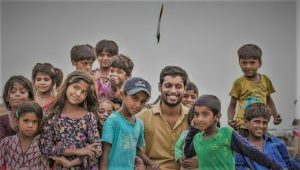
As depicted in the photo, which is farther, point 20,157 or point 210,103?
point 20,157

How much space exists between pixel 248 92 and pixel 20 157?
2.29 metres

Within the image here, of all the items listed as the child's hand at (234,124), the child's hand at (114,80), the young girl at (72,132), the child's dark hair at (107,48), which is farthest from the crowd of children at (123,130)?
the child's dark hair at (107,48)

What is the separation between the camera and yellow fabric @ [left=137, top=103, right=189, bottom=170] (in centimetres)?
561

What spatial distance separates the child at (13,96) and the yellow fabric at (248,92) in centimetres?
195

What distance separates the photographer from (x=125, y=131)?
527 cm

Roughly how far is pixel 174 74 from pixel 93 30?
6234mm

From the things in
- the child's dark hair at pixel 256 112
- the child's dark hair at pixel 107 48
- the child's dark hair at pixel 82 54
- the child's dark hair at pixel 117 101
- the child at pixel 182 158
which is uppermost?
→ the child's dark hair at pixel 107 48

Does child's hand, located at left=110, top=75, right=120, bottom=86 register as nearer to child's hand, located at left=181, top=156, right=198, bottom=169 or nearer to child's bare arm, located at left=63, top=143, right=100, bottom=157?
child's hand, located at left=181, top=156, right=198, bottom=169

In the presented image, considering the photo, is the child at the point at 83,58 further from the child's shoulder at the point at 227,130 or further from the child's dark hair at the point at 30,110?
the child's shoulder at the point at 227,130

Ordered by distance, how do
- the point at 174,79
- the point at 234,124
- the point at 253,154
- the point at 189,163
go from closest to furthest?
the point at 253,154 → the point at 189,163 → the point at 174,79 → the point at 234,124

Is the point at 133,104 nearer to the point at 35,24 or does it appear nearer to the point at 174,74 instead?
the point at 174,74

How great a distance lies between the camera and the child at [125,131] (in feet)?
17.2

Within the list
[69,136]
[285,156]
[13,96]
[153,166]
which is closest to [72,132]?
[69,136]

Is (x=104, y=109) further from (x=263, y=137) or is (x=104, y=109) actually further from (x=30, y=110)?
(x=263, y=137)
